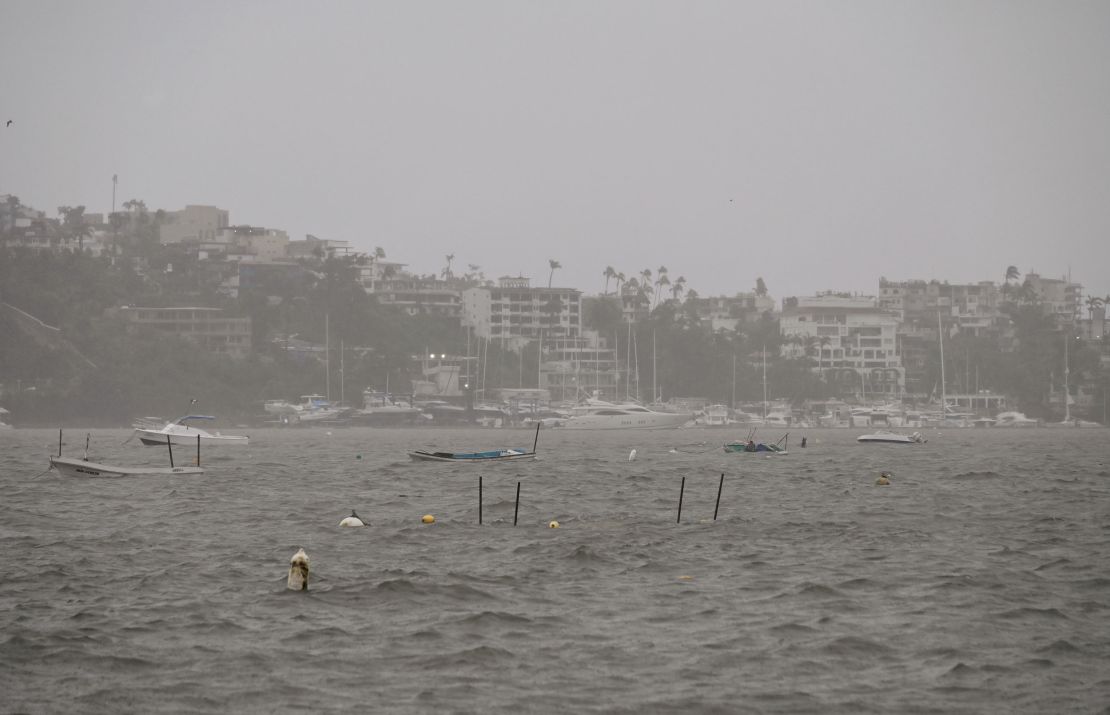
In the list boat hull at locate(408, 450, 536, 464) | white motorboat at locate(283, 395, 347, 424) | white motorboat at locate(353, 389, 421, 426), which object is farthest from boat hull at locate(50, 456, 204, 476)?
white motorboat at locate(353, 389, 421, 426)

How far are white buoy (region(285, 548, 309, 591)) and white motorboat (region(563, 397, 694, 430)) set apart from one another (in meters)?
131

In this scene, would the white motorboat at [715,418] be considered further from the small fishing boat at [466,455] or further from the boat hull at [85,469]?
the boat hull at [85,469]

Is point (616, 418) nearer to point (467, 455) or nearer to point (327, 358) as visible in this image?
point (327, 358)

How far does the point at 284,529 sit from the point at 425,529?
3.70m

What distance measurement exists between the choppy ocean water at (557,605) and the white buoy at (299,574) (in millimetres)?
333

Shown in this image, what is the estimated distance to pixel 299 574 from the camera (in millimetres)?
25391

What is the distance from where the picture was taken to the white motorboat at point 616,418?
6171 inches

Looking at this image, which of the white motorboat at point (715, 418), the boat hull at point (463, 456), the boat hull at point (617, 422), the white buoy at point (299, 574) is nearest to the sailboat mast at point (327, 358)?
the boat hull at point (617, 422)

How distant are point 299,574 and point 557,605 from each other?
4.77 meters

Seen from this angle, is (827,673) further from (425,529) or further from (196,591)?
(425,529)

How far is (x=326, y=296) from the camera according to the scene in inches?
7707

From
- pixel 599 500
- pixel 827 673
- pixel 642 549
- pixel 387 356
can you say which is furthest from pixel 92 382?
pixel 827 673

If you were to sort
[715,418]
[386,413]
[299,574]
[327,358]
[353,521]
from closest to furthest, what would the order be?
[299,574]
[353,521]
[386,413]
[327,358]
[715,418]

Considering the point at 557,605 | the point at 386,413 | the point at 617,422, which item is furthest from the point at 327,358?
the point at 557,605
